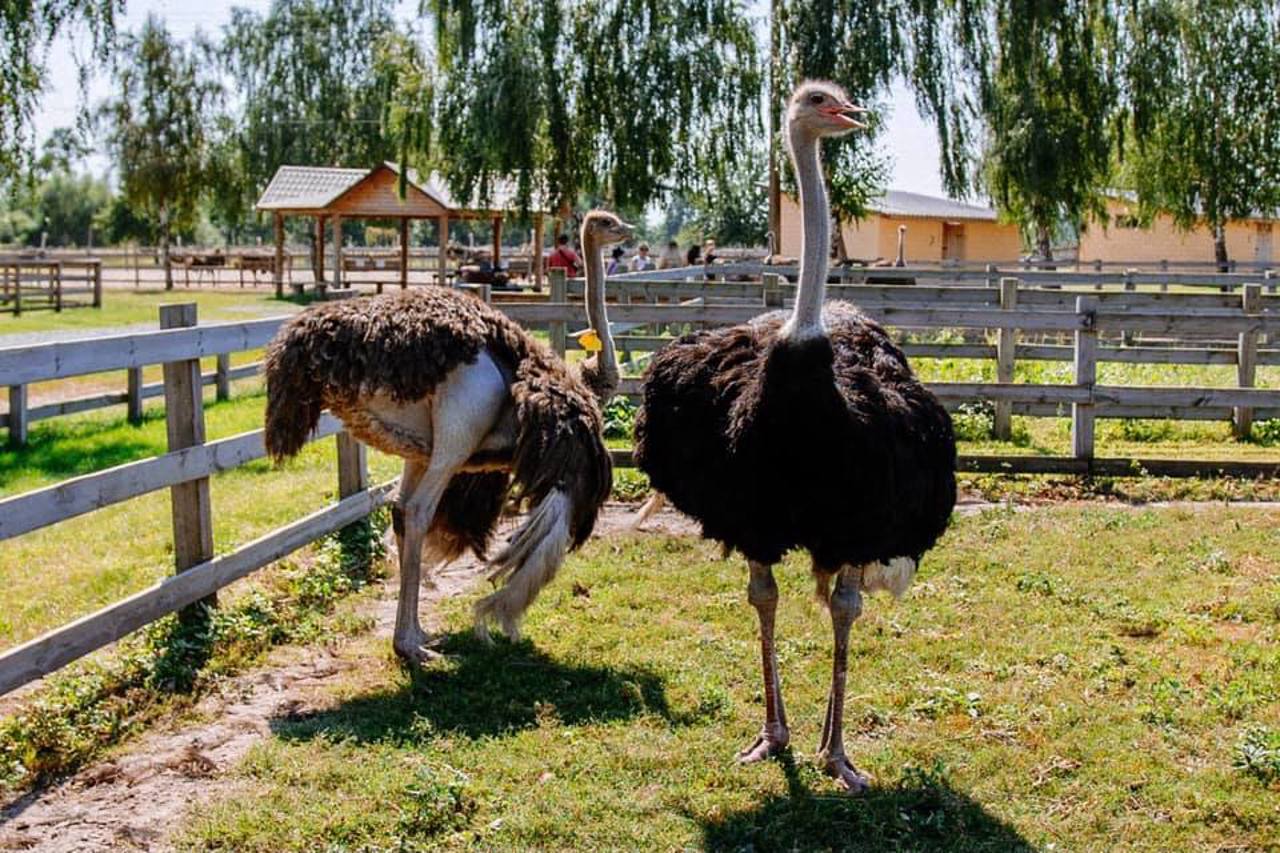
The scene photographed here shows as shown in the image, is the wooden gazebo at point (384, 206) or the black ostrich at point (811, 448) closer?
the black ostrich at point (811, 448)

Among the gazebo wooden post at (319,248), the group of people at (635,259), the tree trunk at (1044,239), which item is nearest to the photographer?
the group of people at (635,259)

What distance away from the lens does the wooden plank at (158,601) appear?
465 cm

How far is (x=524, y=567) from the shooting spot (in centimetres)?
534

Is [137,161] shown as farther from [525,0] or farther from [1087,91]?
[1087,91]

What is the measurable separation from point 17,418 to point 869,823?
358 inches

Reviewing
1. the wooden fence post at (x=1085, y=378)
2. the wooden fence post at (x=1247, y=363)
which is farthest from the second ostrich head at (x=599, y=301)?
the wooden fence post at (x=1247, y=363)

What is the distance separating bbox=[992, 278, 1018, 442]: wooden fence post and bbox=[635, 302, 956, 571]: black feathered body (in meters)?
5.73

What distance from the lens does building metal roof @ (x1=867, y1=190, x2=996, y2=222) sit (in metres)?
49.0

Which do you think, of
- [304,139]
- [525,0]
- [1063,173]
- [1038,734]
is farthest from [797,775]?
[304,139]

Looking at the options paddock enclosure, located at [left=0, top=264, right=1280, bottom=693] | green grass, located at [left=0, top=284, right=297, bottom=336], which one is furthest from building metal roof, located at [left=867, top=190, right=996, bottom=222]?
paddock enclosure, located at [left=0, top=264, right=1280, bottom=693]

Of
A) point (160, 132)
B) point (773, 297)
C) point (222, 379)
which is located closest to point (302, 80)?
point (160, 132)

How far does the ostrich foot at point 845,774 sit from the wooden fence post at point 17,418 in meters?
8.65

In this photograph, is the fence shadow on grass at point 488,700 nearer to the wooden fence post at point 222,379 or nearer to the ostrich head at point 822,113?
the ostrich head at point 822,113

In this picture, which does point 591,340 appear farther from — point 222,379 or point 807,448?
point 222,379
